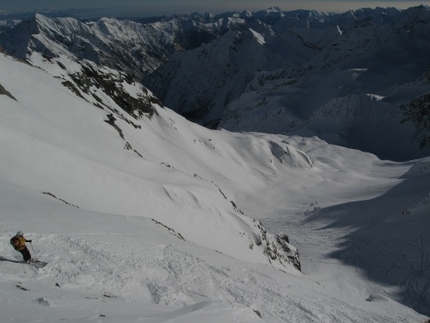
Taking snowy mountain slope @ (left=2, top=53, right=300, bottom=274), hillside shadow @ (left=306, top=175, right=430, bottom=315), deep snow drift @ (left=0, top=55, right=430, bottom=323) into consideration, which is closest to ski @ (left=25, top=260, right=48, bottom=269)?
deep snow drift @ (left=0, top=55, right=430, bottom=323)

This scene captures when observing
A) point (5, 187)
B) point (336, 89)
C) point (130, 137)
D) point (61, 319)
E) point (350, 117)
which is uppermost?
point (336, 89)

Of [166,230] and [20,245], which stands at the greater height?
[166,230]

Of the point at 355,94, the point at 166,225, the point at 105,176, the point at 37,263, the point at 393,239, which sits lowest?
the point at 37,263

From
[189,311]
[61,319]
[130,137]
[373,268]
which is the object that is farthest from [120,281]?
[130,137]

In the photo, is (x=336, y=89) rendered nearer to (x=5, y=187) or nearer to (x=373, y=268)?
(x=373, y=268)

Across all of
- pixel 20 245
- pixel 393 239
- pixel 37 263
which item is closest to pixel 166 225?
pixel 37 263

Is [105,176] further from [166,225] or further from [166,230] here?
[166,230]
